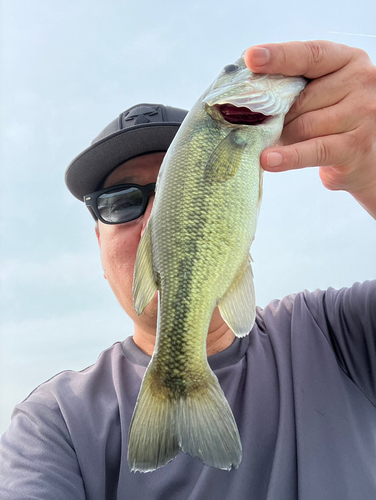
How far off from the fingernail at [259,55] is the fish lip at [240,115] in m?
0.19

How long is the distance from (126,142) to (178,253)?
1.64 m

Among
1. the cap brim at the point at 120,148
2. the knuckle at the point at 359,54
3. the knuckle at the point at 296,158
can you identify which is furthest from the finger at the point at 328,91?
the cap brim at the point at 120,148

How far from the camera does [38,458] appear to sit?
2031mm

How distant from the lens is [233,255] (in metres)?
1.32

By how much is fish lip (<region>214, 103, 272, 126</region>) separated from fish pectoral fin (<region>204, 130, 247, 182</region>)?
6.0 inches

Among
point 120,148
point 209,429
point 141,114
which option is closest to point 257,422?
point 209,429

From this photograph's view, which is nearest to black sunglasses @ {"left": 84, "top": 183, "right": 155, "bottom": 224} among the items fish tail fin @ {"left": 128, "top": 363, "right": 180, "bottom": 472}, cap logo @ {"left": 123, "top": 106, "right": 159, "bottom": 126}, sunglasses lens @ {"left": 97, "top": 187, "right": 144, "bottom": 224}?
sunglasses lens @ {"left": 97, "top": 187, "right": 144, "bottom": 224}

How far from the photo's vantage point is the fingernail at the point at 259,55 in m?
1.52

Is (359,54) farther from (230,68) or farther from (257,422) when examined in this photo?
(257,422)

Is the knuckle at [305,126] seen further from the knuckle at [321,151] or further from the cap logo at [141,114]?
the cap logo at [141,114]

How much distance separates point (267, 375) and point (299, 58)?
1.76 meters

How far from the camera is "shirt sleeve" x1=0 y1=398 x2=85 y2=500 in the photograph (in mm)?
1835

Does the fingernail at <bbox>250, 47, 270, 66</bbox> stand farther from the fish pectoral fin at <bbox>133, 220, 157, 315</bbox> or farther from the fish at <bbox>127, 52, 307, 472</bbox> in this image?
the fish pectoral fin at <bbox>133, 220, 157, 315</bbox>

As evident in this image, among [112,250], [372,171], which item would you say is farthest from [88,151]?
[372,171]
